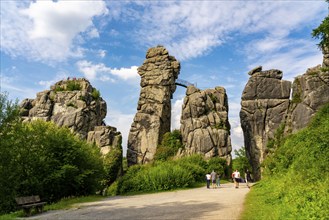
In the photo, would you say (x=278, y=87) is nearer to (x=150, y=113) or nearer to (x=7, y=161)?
(x=150, y=113)

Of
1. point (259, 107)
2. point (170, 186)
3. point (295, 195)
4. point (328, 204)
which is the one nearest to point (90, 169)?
point (170, 186)

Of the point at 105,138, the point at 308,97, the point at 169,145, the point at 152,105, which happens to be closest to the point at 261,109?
the point at 308,97

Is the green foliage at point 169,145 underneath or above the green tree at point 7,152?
above

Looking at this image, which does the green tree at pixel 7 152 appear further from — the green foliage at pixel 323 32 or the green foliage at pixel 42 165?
the green foliage at pixel 323 32

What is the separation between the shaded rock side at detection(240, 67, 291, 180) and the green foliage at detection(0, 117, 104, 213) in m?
31.7

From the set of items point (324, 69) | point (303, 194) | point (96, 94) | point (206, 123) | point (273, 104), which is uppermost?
point (96, 94)

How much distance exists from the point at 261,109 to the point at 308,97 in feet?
26.0

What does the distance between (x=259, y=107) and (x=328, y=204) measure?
146 ft

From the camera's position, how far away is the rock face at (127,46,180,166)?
55750 mm

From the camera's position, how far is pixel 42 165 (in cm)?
2384

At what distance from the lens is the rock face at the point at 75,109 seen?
52031mm

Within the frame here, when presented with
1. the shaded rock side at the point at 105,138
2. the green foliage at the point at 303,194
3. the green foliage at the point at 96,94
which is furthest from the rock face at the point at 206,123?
the green foliage at the point at 303,194

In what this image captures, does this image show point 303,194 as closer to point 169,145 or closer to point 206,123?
point 206,123

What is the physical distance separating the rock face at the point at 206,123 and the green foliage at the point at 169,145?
41.3 inches
